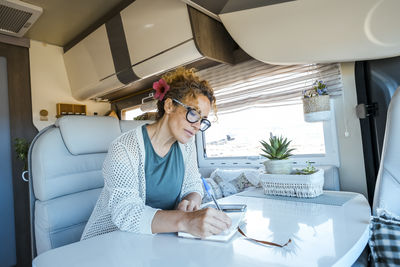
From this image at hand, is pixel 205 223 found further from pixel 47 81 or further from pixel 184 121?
pixel 47 81

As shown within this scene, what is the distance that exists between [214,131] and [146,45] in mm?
1033

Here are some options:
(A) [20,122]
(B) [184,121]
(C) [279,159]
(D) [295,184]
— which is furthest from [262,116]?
(A) [20,122]

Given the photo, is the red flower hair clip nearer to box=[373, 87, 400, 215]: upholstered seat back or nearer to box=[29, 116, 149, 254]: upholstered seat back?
box=[29, 116, 149, 254]: upholstered seat back

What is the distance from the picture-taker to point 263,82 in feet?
6.75

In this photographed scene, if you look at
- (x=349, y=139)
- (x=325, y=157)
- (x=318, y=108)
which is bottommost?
(x=325, y=157)

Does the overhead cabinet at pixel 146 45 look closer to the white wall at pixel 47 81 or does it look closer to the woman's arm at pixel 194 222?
the white wall at pixel 47 81

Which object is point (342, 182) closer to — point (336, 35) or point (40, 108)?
point (336, 35)

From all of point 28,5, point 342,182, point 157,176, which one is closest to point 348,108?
point 342,182

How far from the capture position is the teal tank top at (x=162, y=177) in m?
1.02

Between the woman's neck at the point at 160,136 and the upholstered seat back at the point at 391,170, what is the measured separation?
2.81 feet

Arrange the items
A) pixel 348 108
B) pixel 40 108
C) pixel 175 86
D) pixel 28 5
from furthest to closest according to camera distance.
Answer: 1. pixel 40 108
2. pixel 28 5
3. pixel 348 108
4. pixel 175 86

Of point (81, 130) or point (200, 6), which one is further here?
point (200, 6)

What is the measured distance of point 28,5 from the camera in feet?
6.97

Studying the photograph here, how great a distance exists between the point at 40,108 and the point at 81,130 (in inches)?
75.2
